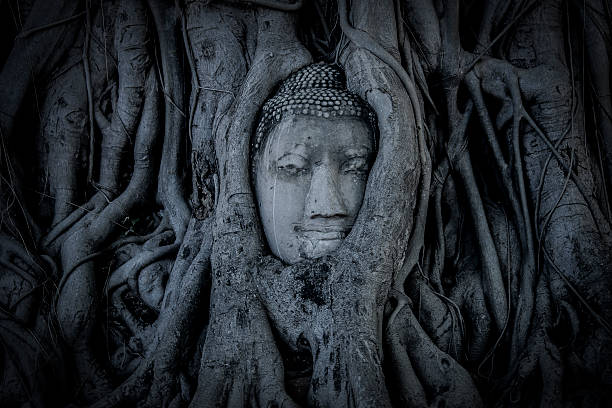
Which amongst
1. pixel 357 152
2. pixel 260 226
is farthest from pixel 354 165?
pixel 260 226

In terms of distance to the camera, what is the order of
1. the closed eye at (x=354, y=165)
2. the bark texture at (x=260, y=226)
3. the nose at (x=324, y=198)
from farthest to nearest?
1. the closed eye at (x=354, y=165)
2. the nose at (x=324, y=198)
3. the bark texture at (x=260, y=226)

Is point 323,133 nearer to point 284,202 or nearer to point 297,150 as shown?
point 297,150

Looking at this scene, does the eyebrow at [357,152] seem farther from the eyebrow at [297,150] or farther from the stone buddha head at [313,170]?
the eyebrow at [297,150]

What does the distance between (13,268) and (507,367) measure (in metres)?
2.31

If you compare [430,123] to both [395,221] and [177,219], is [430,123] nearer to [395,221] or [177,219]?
[395,221]

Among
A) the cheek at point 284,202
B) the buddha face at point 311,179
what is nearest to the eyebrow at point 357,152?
the buddha face at point 311,179

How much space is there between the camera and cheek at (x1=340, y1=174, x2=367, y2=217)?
2.45 meters

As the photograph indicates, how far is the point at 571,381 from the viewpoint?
2.15 metres

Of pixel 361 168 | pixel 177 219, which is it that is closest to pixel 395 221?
pixel 361 168

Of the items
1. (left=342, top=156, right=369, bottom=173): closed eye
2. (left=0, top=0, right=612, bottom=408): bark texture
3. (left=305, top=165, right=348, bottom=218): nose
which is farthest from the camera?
(left=342, top=156, right=369, bottom=173): closed eye

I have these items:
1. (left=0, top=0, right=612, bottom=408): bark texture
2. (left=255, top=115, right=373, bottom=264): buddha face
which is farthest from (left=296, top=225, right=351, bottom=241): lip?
(left=0, top=0, right=612, bottom=408): bark texture

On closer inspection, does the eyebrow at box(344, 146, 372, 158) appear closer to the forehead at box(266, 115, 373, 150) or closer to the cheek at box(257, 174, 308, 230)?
the forehead at box(266, 115, 373, 150)

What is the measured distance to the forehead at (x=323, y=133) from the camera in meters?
2.45

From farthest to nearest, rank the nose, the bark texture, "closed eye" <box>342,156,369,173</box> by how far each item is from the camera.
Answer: "closed eye" <box>342,156,369,173</box>, the nose, the bark texture
